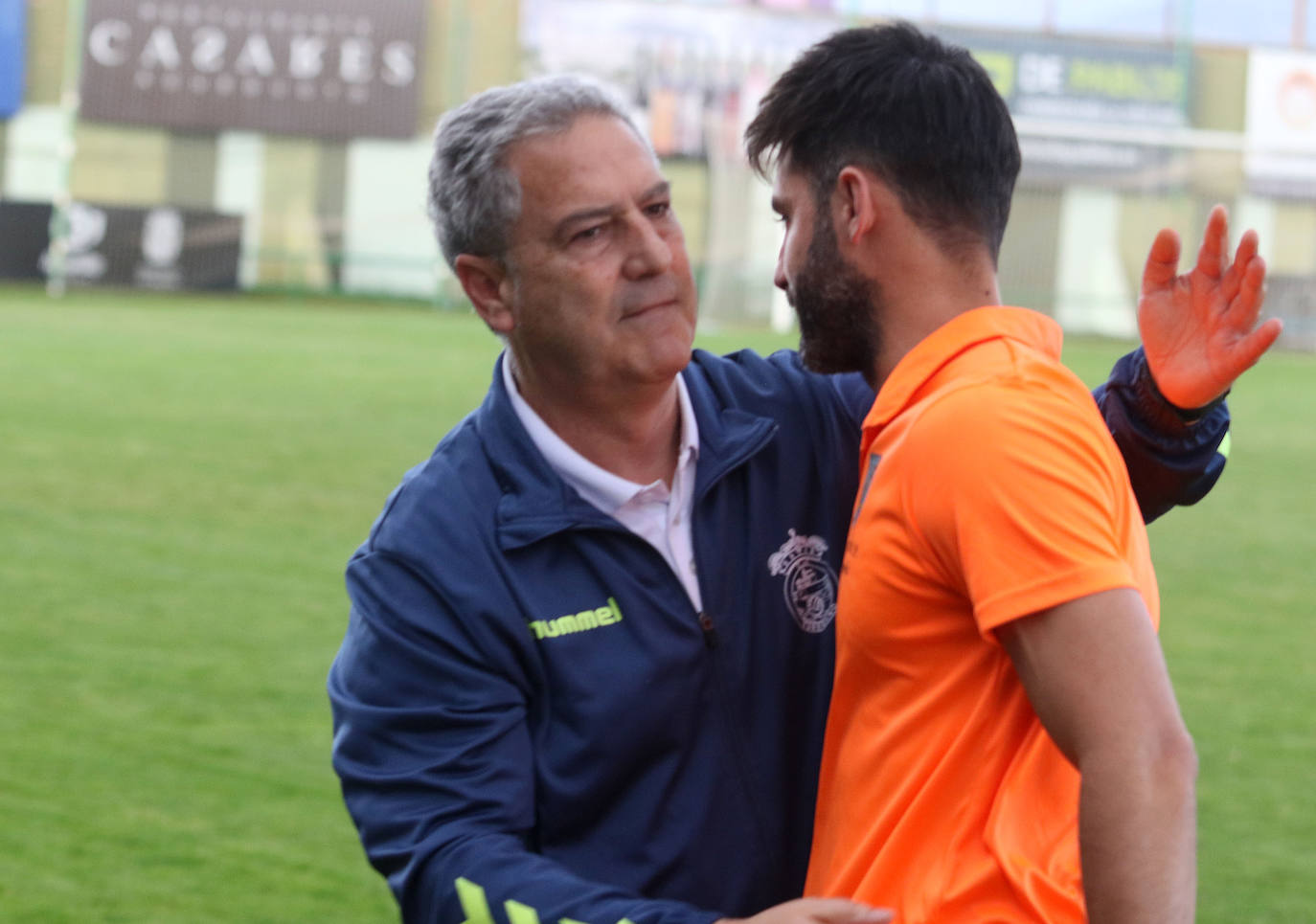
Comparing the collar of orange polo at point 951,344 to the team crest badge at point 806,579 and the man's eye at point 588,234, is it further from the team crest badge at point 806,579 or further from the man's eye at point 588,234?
the man's eye at point 588,234

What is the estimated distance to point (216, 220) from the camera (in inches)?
1133

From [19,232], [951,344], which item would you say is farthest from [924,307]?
[19,232]

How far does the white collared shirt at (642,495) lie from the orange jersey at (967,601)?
35 cm

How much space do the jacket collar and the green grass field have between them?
7.04 feet

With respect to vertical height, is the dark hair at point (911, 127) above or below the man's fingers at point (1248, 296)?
above

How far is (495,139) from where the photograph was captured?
239 centimetres

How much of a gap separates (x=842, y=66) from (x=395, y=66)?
100.0 ft

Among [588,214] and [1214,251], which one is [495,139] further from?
[1214,251]

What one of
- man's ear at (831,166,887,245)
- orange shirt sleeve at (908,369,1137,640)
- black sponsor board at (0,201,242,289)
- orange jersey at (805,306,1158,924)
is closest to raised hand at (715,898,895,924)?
orange jersey at (805,306,1158,924)

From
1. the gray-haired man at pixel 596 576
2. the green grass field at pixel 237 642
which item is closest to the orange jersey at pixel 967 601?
the gray-haired man at pixel 596 576

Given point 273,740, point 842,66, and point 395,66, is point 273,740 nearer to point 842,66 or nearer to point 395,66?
point 842,66

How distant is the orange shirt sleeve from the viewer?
1709mm

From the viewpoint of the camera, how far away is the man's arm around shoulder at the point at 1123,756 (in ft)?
5.49

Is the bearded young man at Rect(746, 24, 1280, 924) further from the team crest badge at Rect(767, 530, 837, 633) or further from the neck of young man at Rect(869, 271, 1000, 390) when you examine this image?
the team crest badge at Rect(767, 530, 837, 633)
